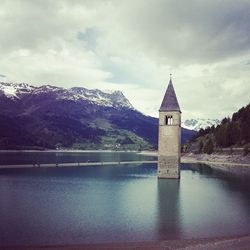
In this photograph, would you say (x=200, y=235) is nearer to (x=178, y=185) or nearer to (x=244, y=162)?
(x=178, y=185)

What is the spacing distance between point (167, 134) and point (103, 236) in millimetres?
46889

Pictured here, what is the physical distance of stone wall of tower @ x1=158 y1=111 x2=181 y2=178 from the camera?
7775 cm

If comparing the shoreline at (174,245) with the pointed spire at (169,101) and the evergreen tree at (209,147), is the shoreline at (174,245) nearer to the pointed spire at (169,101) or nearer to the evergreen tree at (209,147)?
the pointed spire at (169,101)

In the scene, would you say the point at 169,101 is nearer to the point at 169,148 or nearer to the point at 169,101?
the point at 169,101

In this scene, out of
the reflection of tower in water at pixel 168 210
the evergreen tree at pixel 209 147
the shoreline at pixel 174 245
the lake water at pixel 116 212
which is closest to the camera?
the shoreline at pixel 174 245

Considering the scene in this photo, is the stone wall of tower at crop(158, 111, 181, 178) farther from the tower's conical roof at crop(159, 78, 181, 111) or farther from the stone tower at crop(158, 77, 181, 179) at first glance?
the tower's conical roof at crop(159, 78, 181, 111)

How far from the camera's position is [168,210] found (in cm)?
4659

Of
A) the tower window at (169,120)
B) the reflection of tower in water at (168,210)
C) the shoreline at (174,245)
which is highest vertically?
the tower window at (169,120)

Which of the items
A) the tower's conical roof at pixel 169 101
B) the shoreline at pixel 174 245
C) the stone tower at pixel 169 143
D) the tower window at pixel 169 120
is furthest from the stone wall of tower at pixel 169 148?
the shoreline at pixel 174 245

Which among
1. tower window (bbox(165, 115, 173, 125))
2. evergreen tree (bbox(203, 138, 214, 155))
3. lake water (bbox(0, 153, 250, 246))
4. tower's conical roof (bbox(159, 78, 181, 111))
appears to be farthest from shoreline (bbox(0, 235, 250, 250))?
evergreen tree (bbox(203, 138, 214, 155))

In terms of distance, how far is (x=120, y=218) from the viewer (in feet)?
135

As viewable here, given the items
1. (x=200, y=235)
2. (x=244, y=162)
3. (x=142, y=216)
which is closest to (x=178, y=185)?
(x=142, y=216)

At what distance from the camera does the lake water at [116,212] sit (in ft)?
111

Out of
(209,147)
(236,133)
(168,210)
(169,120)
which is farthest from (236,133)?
(168,210)
